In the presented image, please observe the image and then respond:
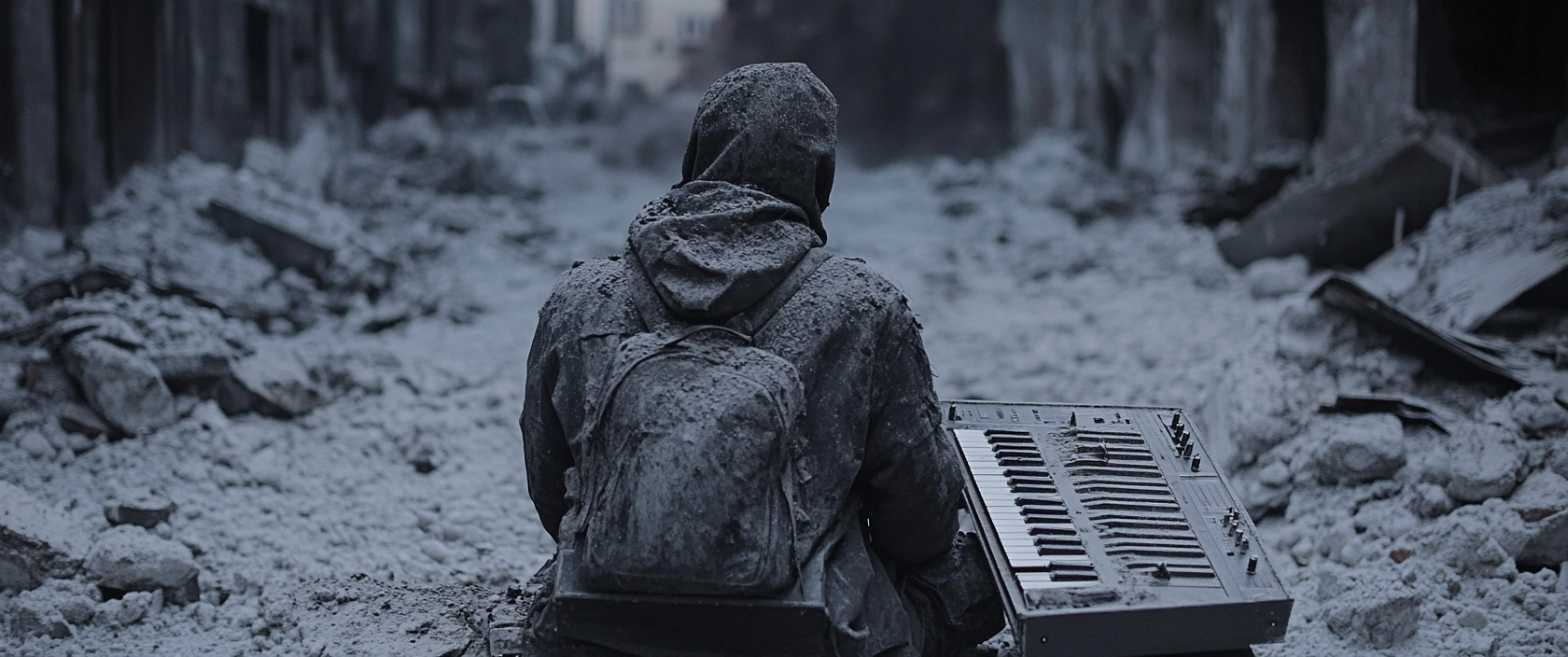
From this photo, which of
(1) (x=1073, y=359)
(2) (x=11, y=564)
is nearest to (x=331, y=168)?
(1) (x=1073, y=359)

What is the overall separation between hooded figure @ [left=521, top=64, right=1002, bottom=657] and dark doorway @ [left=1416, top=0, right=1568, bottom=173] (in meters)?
5.78

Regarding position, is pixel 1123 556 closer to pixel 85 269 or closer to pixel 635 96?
pixel 85 269

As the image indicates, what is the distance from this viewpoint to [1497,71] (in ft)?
25.0

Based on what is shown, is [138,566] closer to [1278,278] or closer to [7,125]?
[7,125]

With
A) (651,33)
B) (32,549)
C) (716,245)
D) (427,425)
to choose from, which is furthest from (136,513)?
(651,33)

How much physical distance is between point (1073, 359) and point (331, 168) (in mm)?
7097

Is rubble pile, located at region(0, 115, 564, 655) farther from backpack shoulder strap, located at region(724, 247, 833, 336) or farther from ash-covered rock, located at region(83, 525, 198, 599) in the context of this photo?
backpack shoulder strap, located at region(724, 247, 833, 336)

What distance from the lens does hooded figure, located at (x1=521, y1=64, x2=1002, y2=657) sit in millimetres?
2414

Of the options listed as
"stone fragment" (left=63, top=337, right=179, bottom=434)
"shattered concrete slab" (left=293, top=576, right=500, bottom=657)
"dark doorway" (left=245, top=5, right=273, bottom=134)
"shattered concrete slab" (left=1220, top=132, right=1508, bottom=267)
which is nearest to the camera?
"shattered concrete slab" (left=293, top=576, right=500, bottom=657)

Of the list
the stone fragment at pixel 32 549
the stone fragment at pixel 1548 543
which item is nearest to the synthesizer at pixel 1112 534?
the stone fragment at pixel 1548 543

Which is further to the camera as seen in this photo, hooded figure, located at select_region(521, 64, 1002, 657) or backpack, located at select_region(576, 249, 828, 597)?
hooded figure, located at select_region(521, 64, 1002, 657)

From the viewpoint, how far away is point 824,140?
106 inches

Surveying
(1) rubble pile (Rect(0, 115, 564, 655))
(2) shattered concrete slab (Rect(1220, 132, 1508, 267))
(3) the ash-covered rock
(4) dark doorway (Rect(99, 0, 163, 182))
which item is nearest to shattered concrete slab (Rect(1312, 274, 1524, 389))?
(2) shattered concrete slab (Rect(1220, 132, 1508, 267))

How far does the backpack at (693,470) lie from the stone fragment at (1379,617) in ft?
6.15
